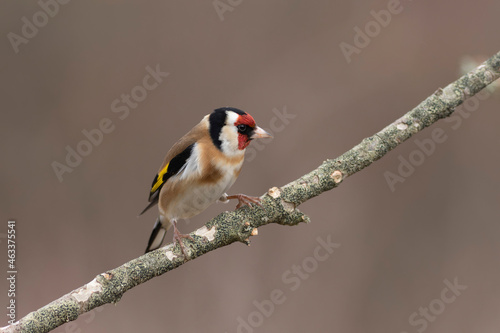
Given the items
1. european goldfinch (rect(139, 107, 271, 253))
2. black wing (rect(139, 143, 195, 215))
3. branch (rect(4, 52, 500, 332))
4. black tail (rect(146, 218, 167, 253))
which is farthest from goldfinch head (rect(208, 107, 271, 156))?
black tail (rect(146, 218, 167, 253))

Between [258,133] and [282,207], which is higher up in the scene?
[258,133]

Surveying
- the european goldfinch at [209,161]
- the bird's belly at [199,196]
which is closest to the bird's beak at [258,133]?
the european goldfinch at [209,161]

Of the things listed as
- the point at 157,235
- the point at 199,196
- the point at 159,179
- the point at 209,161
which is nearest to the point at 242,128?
the point at 209,161

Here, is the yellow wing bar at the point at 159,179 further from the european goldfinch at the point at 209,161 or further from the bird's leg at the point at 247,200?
the bird's leg at the point at 247,200

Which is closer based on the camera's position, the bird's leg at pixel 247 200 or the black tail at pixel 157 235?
the bird's leg at pixel 247 200

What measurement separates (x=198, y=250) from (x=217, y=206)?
5.83 feet

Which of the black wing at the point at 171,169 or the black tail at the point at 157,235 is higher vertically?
the black wing at the point at 171,169

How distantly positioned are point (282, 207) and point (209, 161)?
37 cm

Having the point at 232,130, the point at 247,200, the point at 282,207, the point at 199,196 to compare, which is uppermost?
the point at 232,130

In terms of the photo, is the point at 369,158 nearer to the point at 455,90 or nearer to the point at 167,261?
the point at 455,90

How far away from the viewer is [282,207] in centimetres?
208

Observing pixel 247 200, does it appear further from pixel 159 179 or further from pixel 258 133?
pixel 159 179

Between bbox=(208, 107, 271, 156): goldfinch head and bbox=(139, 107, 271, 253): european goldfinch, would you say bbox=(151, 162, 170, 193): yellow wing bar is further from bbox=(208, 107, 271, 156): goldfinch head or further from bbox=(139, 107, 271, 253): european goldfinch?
bbox=(208, 107, 271, 156): goldfinch head

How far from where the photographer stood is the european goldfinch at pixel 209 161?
2.24m
